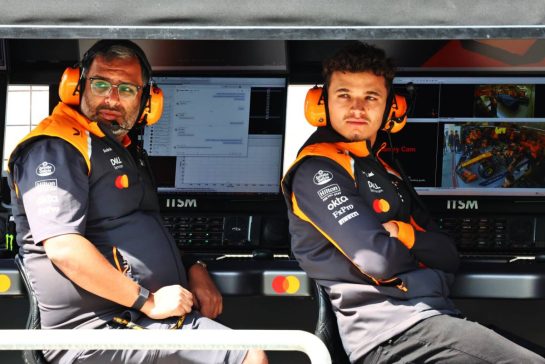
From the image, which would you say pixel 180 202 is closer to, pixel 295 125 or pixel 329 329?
pixel 295 125

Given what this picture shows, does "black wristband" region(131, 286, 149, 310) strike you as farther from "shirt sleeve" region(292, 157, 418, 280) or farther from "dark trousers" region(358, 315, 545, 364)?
"dark trousers" region(358, 315, 545, 364)

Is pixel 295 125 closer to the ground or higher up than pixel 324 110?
closer to the ground

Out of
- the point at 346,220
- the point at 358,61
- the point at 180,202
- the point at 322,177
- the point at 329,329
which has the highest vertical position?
the point at 358,61

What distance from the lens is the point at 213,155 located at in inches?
156

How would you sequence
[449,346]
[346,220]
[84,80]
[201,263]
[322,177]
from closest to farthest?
[449,346], [346,220], [322,177], [84,80], [201,263]

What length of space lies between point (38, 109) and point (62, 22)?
1.63 m

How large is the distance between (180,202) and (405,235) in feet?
3.77

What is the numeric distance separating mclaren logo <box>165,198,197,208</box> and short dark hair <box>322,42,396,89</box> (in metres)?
0.90

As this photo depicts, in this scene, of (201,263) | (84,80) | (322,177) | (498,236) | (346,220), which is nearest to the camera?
(346,220)

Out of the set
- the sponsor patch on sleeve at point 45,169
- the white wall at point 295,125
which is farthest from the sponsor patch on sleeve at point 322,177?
the white wall at point 295,125

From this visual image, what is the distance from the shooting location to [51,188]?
2.84 m

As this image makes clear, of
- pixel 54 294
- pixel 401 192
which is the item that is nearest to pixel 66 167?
pixel 54 294

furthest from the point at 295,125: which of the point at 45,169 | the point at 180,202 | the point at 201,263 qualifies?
the point at 45,169

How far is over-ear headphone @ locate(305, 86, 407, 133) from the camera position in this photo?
324cm
